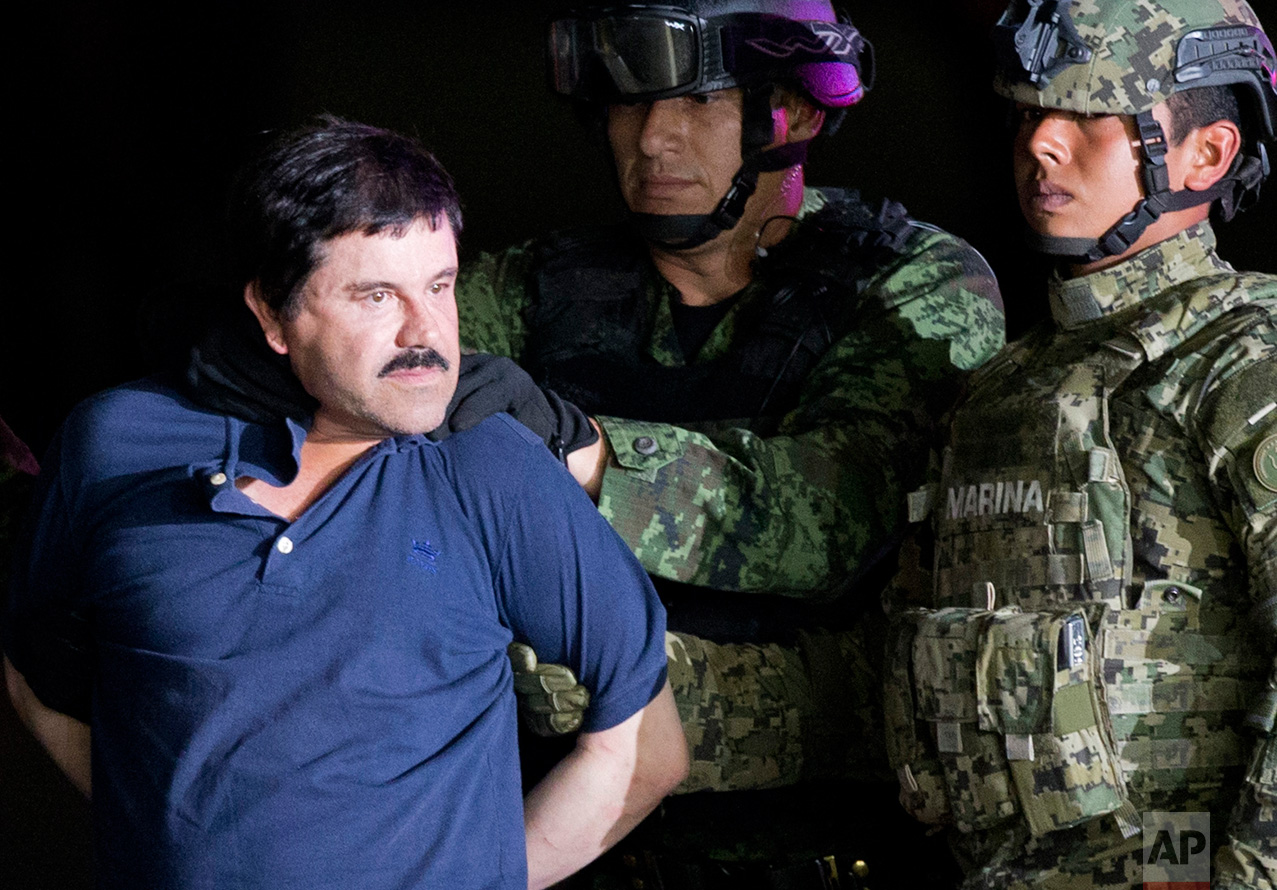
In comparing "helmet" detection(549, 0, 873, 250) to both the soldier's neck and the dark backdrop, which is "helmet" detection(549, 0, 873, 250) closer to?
the soldier's neck

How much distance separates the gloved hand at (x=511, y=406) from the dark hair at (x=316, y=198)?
226 mm

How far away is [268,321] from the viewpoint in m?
1.83

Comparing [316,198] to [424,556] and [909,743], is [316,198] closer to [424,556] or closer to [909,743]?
[424,556]

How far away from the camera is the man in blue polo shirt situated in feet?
5.38

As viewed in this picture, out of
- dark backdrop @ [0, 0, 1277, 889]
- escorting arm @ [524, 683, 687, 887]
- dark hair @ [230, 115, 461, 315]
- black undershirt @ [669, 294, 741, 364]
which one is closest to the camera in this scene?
dark hair @ [230, 115, 461, 315]

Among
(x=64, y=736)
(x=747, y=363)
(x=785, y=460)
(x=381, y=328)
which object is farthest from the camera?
(x=747, y=363)

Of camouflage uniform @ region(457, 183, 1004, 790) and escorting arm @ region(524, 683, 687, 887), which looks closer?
escorting arm @ region(524, 683, 687, 887)

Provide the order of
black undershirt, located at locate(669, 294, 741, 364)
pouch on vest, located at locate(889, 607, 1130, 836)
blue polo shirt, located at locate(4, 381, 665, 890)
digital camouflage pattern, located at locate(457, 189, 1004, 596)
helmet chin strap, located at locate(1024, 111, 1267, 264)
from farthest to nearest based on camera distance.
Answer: black undershirt, located at locate(669, 294, 741, 364)
digital camouflage pattern, located at locate(457, 189, 1004, 596)
helmet chin strap, located at locate(1024, 111, 1267, 264)
pouch on vest, located at locate(889, 607, 1130, 836)
blue polo shirt, located at locate(4, 381, 665, 890)

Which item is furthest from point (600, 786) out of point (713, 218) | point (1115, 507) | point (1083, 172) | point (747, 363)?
point (713, 218)

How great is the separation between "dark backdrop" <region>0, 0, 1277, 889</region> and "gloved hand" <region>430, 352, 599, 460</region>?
4.74 feet

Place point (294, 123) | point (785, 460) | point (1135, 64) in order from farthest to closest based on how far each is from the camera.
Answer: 1. point (294, 123)
2. point (785, 460)
3. point (1135, 64)

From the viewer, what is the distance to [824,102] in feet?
8.88

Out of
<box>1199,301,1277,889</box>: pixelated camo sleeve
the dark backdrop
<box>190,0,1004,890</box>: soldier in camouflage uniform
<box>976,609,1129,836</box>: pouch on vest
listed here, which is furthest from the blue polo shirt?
the dark backdrop

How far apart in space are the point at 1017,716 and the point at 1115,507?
0.95ft
